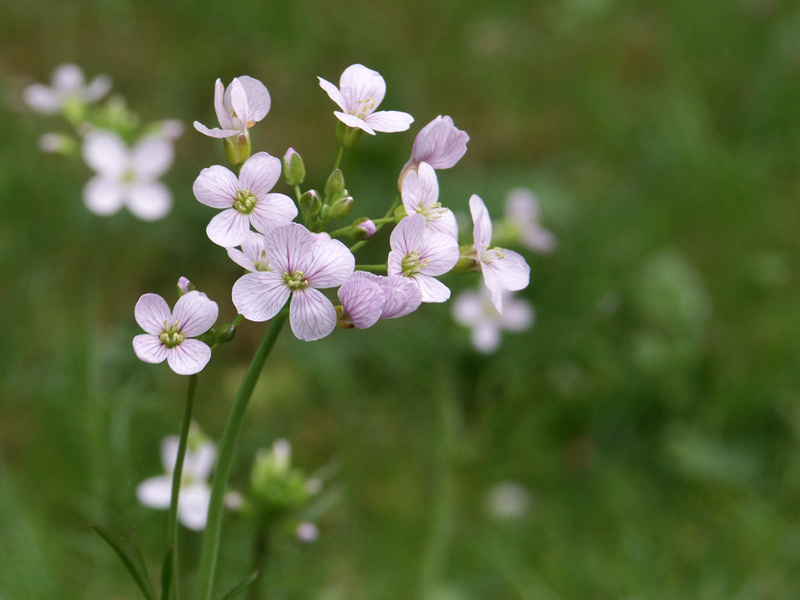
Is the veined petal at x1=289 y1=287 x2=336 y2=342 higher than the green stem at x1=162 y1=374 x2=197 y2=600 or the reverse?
higher

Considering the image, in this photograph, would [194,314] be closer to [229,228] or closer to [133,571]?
[229,228]

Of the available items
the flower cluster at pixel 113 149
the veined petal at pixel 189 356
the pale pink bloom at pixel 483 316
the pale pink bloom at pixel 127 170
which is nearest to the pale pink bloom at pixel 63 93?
the flower cluster at pixel 113 149

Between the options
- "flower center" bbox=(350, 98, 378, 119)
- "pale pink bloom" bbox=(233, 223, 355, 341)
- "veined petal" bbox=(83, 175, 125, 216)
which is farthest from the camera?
"veined petal" bbox=(83, 175, 125, 216)

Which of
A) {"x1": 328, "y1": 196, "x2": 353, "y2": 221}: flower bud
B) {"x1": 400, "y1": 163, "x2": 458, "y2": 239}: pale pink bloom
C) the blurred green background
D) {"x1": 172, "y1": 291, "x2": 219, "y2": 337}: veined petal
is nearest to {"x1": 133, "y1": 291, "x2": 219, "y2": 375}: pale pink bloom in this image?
{"x1": 172, "y1": 291, "x2": 219, "y2": 337}: veined petal

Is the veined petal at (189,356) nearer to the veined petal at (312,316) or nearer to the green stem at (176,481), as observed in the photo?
the green stem at (176,481)

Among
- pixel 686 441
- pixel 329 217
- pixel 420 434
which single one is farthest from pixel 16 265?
pixel 686 441

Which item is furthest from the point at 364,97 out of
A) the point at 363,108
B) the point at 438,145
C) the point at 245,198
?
the point at 245,198

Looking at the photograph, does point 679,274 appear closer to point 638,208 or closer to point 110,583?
point 638,208

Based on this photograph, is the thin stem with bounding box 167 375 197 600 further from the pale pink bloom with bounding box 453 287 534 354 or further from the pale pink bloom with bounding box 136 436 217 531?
the pale pink bloom with bounding box 453 287 534 354
